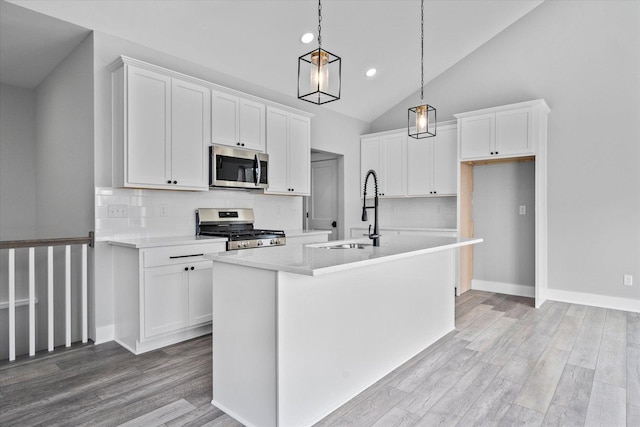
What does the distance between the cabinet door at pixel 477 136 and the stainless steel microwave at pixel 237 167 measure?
2.56m

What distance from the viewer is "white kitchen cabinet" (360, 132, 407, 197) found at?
5.67m

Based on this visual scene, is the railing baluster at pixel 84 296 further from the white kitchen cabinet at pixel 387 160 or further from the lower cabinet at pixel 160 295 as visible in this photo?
the white kitchen cabinet at pixel 387 160

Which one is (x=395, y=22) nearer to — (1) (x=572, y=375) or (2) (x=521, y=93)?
(2) (x=521, y=93)

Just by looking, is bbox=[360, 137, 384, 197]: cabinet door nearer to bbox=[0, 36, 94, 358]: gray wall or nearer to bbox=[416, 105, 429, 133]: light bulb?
bbox=[416, 105, 429, 133]: light bulb

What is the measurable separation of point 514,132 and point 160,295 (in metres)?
4.22

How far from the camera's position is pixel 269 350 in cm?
189

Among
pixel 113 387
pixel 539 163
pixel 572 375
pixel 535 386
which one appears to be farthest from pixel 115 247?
pixel 539 163

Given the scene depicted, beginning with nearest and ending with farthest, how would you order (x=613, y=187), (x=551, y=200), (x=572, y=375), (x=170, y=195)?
(x=572, y=375)
(x=170, y=195)
(x=613, y=187)
(x=551, y=200)

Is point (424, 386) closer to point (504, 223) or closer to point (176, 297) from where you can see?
point (176, 297)

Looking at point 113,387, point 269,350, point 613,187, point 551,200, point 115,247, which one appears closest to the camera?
point 269,350

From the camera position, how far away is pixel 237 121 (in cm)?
399

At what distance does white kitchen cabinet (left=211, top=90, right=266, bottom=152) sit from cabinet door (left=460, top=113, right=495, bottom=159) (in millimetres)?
2580

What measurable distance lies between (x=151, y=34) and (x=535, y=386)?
4141 mm

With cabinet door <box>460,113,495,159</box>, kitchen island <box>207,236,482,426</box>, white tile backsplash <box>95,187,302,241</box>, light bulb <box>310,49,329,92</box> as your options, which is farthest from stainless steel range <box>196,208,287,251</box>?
cabinet door <box>460,113,495,159</box>
